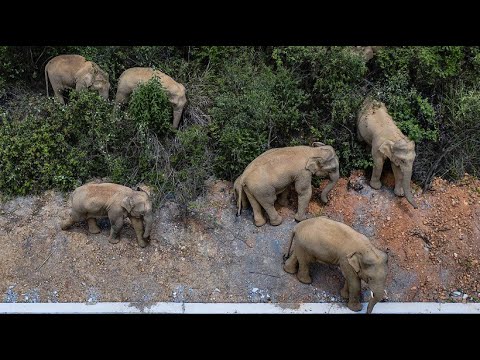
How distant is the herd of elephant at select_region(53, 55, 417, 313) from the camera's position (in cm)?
852

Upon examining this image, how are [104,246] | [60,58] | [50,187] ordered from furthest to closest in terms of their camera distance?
[60,58]
[50,187]
[104,246]

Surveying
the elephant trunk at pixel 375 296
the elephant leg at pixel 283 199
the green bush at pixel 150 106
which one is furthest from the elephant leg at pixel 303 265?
the green bush at pixel 150 106

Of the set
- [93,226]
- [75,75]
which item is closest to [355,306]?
[93,226]

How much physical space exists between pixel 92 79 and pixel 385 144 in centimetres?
438

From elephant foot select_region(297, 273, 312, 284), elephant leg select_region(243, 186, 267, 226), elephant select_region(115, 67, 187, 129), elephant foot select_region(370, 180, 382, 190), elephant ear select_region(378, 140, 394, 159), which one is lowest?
elephant foot select_region(297, 273, 312, 284)

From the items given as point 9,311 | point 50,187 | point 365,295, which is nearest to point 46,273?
point 9,311

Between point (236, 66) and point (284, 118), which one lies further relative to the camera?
point (236, 66)

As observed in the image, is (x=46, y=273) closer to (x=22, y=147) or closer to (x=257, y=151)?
(x=22, y=147)

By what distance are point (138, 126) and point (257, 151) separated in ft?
5.73

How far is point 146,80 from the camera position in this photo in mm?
10625

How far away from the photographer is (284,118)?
1038 cm

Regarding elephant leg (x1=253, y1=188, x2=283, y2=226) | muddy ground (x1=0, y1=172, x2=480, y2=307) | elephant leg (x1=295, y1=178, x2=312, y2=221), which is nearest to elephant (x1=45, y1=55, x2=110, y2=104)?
muddy ground (x1=0, y1=172, x2=480, y2=307)

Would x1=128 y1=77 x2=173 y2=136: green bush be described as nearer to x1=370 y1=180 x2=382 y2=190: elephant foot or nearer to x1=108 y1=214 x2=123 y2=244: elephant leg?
x1=108 y1=214 x2=123 y2=244: elephant leg

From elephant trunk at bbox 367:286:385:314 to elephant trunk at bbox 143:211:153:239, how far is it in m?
2.91
